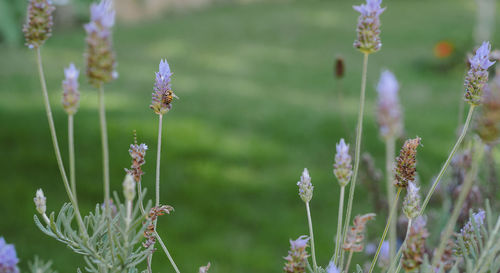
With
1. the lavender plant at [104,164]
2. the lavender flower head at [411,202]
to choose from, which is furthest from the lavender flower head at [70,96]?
the lavender flower head at [411,202]

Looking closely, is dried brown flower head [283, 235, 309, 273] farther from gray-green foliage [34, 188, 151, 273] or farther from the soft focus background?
the soft focus background

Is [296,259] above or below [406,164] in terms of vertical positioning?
below

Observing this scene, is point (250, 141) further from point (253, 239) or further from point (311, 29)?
point (311, 29)

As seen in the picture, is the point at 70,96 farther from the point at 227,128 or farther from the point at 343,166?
the point at 227,128

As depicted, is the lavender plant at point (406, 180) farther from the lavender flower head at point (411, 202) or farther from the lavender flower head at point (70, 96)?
the lavender flower head at point (70, 96)

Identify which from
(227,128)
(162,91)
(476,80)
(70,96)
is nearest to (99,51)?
(70,96)

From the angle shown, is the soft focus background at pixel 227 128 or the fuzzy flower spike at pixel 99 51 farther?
the soft focus background at pixel 227 128

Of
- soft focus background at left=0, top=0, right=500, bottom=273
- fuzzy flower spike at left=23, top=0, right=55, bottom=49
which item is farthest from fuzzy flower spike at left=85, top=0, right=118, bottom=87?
soft focus background at left=0, top=0, right=500, bottom=273

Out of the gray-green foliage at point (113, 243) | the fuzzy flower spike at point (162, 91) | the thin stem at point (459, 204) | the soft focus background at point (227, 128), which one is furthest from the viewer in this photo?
the soft focus background at point (227, 128)
